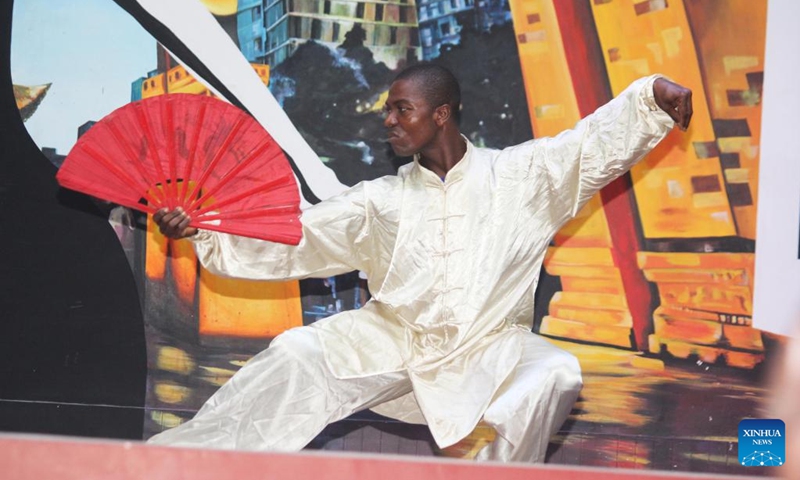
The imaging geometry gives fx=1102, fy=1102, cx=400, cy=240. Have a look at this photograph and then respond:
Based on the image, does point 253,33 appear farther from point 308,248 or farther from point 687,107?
point 687,107

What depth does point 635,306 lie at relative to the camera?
14.0 feet

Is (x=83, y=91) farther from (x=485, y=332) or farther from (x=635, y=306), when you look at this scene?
(x=635, y=306)

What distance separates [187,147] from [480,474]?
228cm

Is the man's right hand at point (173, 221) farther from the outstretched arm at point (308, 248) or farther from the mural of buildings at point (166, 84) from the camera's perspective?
the mural of buildings at point (166, 84)

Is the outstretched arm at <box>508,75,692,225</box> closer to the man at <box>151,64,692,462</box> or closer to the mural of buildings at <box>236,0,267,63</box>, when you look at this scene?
the man at <box>151,64,692,462</box>

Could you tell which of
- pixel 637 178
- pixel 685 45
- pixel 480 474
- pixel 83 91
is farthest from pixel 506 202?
pixel 480 474

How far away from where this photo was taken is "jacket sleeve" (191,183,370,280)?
3648 mm

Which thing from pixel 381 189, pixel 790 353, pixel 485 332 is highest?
pixel 381 189

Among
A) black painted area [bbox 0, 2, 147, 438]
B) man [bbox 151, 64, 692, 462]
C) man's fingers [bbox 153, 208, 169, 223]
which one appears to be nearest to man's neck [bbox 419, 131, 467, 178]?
man [bbox 151, 64, 692, 462]

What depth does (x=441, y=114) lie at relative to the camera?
3814 millimetres

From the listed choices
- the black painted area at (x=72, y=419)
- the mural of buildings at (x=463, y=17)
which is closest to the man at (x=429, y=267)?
the mural of buildings at (x=463, y=17)

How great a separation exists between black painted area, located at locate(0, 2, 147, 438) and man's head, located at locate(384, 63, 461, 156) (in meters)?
1.37

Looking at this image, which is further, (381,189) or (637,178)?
(637,178)

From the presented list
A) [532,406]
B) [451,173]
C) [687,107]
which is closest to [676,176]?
[687,107]
